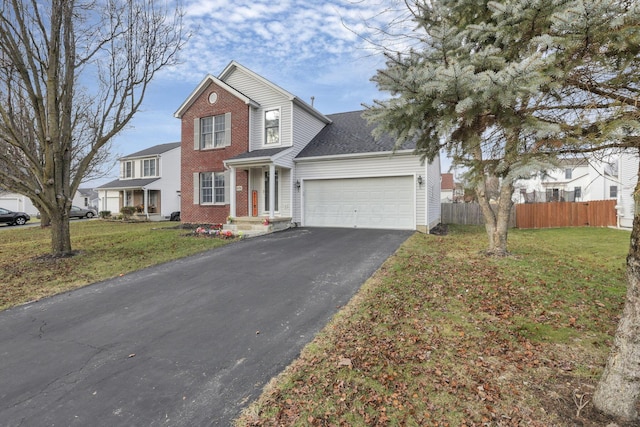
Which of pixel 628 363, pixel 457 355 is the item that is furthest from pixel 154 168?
pixel 628 363

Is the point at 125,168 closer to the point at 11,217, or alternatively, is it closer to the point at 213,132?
the point at 11,217

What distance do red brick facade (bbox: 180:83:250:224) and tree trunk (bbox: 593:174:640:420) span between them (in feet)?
43.8

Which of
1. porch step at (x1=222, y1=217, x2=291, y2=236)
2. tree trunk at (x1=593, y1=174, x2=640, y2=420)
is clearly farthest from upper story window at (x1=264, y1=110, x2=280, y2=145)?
tree trunk at (x1=593, y1=174, x2=640, y2=420)

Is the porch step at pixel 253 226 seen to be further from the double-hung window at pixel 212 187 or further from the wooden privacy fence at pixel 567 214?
→ the wooden privacy fence at pixel 567 214

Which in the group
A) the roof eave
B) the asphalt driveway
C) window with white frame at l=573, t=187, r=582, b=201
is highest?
the roof eave

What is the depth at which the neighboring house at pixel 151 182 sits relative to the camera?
2681 centimetres

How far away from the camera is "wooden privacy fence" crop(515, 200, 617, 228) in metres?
15.9

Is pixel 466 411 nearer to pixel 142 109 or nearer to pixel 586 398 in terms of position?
pixel 586 398

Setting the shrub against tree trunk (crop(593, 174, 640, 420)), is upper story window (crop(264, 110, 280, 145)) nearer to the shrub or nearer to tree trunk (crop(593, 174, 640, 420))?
tree trunk (crop(593, 174, 640, 420))

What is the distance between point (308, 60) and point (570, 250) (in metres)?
11.2

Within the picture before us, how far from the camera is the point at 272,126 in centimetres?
1502

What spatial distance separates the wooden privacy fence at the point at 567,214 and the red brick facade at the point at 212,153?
15013mm

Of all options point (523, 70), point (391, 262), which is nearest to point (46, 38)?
point (391, 262)

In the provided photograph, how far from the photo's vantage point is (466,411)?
8.86 ft
